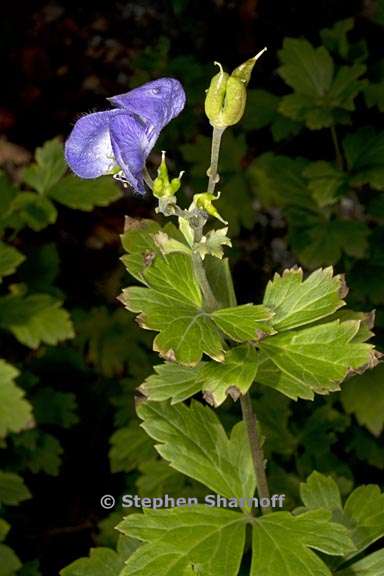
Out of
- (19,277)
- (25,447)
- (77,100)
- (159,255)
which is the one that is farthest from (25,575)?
(77,100)

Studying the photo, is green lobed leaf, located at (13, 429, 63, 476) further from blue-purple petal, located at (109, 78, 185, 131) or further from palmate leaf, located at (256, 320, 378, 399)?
blue-purple petal, located at (109, 78, 185, 131)

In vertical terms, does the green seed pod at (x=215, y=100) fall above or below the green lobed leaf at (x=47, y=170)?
below

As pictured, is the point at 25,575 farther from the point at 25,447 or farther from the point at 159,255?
the point at 159,255

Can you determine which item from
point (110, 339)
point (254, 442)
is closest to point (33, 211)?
point (110, 339)

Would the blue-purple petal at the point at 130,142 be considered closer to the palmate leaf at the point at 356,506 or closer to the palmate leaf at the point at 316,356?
the palmate leaf at the point at 316,356

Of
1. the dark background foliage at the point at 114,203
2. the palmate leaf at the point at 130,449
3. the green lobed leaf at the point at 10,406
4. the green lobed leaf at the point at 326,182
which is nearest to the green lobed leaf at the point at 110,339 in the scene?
the dark background foliage at the point at 114,203
